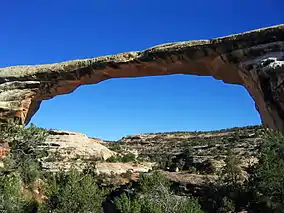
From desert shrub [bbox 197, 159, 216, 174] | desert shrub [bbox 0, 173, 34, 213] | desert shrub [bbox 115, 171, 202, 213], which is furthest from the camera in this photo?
desert shrub [bbox 197, 159, 216, 174]

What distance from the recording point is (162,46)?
1644 centimetres

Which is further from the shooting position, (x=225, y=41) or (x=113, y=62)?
(x=113, y=62)

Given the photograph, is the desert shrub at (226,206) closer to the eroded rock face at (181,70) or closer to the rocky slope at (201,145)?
the rocky slope at (201,145)

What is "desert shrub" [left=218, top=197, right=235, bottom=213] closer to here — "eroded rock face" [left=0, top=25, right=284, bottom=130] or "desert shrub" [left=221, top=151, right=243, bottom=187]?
"desert shrub" [left=221, top=151, right=243, bottom=187]

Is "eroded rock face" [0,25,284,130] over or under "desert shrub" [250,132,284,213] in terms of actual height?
over

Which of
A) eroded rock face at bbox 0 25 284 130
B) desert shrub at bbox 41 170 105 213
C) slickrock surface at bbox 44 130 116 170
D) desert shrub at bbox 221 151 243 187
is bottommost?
desert shrub at bbox 41 170 105 213

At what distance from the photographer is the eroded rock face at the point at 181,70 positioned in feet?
44.9

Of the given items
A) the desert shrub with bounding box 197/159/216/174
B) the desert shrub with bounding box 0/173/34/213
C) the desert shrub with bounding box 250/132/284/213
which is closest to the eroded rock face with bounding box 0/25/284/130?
Result: the desert shrub with bounding box 250/132/284/213

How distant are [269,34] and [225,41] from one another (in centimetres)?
176

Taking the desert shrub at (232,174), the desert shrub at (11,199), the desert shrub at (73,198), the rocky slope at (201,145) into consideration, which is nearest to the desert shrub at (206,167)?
the rocky slope at (201,145)

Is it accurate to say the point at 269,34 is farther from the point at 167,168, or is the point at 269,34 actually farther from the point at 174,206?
the point at 167,168

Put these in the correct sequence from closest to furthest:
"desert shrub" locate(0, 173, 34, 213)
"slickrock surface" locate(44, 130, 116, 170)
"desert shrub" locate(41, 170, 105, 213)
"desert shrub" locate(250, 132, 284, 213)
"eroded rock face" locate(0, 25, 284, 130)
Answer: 1. "eroded rock face" locate(0, 25, 284, 130)
2. "desert shrub" locate(250, 132, 284, 213)
3. "desert shrub" locate(0, 173, 34, 213)
4. "desert shrub" locate(41, 170, 105, 213)
5. "slickrock surface" locate(44, 130, 116, 170)

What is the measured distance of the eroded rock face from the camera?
13.7 metres

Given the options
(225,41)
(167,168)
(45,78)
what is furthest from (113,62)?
(167,168)
